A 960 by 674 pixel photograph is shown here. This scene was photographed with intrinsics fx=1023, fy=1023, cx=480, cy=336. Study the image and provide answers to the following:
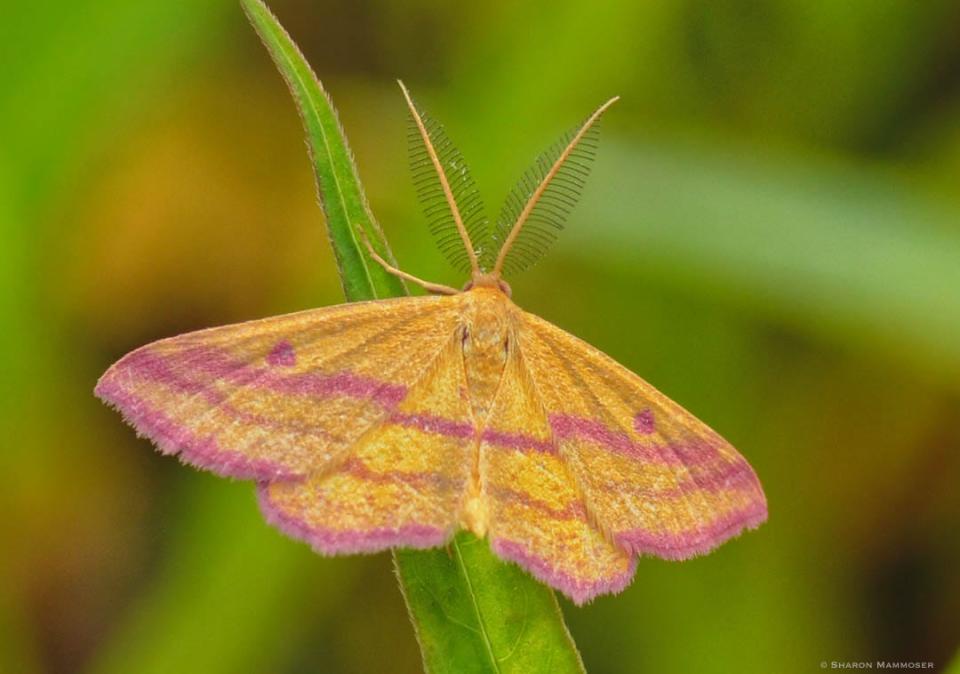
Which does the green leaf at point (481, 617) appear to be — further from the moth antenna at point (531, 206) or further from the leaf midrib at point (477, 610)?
the moth antenna at point (531, 206)

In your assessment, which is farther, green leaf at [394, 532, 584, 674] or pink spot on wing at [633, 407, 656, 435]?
pink spot on wing at [633, 407, 656, 435]

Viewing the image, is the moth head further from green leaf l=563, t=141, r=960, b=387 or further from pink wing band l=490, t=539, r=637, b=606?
green leaf l=563, t=141, r=960, b=387

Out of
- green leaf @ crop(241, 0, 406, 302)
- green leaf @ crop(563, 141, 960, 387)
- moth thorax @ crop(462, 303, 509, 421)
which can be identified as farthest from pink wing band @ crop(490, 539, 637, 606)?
green leaf @ crop(563, 141, 960, 387)

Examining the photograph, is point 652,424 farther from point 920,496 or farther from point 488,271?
point 920,496

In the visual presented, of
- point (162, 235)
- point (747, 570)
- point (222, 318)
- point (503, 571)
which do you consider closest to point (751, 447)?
point (747, 570)

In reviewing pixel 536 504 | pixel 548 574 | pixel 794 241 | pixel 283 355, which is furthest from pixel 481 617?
pixel 794 241

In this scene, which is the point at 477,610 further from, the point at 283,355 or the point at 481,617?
the point at 283,355

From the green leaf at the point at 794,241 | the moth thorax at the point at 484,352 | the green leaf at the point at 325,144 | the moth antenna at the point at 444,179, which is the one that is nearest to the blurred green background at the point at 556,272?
the green leaf at the point at 794,241
